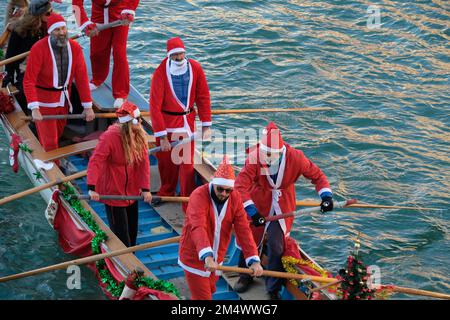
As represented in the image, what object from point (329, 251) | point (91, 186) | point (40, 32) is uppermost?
point (40, 32)

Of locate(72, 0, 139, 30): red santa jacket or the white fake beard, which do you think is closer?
the white fake beard

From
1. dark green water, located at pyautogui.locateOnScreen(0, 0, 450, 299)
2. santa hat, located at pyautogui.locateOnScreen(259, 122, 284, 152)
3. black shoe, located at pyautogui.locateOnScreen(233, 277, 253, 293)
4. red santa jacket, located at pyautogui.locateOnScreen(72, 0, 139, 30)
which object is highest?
red santa jacket, located at pyautogui.locateOnScreen(72, 0, 139, 30)

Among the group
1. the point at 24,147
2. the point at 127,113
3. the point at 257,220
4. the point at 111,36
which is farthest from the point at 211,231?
the point at 111,36

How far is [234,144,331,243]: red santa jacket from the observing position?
32.6ft

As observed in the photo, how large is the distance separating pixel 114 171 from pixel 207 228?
170 centimetres

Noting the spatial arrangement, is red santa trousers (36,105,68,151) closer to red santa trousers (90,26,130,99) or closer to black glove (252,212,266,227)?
red santa trousers (90,26,130,99)

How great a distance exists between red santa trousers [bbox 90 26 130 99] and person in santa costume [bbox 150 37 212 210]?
182 cm

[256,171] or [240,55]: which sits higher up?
[256,171]

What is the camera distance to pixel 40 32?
500 inches

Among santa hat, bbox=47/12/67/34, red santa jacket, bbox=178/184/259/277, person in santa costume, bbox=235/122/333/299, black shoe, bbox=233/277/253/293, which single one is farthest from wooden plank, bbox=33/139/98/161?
red santa jacket, bbox=178/184/259/277

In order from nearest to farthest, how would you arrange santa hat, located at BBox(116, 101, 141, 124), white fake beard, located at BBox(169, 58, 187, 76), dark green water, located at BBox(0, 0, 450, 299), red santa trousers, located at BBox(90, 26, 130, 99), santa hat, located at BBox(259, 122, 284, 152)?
santa hat, located at BBox(259, 122, 284, 152), santa hat, located at BBox(116, 101, 141, 124), white fake beard, located at BBox(169, 58, 187, 76), dark green water, located at BBox(0, 0, 450, 299), red santa trousers, located at BBox(90, 26, 130, 99)
